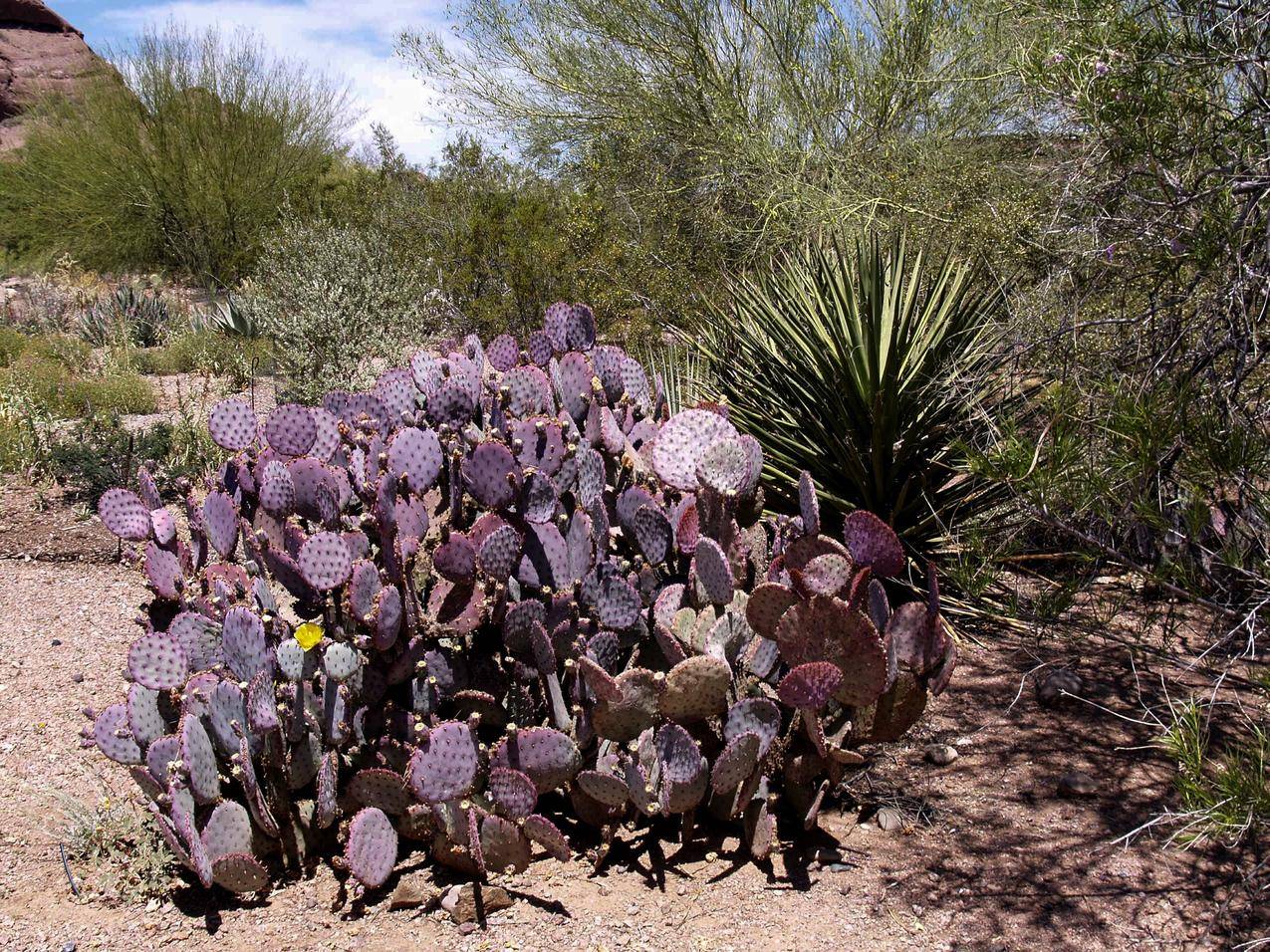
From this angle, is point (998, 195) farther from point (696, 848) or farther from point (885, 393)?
point (696, 848)

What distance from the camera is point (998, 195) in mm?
8836

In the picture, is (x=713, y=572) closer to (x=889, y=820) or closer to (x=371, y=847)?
(x=889, y=820)

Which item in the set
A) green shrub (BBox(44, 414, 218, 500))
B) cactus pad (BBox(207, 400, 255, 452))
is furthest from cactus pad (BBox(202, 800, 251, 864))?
green shrub (BBox(44, 414, 218, 500))

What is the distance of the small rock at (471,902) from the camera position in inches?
107

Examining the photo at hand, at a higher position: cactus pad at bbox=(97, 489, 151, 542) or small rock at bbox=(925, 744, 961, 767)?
cactus pad at bbox=(97, 489, 151, 542)

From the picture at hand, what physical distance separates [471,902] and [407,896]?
0.64ft

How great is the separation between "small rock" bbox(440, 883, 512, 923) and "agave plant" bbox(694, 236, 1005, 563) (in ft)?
7.79

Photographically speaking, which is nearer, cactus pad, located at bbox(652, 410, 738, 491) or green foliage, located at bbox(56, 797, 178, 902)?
green foliage, located at bbox(56, 797, 178, 902)

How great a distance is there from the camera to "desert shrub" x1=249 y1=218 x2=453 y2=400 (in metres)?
9.45

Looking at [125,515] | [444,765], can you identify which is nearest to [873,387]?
[444,765]

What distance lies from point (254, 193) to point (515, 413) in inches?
721

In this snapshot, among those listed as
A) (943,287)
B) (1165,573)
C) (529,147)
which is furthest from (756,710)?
(529,147)

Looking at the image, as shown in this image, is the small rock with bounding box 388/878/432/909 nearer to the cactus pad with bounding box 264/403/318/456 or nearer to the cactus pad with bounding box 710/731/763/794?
the cactus pad with bounding box 710/731/763/794

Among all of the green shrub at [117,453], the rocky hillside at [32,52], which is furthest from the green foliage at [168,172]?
the rocky hillside at [32,52]
